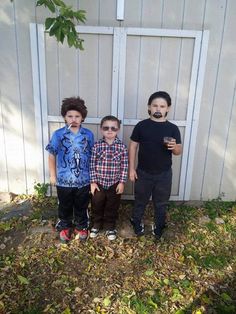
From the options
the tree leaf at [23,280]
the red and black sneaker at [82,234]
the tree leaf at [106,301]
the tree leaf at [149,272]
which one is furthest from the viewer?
the red and black sneaker at [82,234]

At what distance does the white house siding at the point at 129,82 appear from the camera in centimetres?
326

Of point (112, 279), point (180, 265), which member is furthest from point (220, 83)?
point (112, 279)

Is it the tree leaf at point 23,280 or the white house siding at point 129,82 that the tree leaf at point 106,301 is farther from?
the white house siding at point 129,82

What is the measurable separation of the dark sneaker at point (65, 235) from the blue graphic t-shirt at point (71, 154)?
21.5 inches

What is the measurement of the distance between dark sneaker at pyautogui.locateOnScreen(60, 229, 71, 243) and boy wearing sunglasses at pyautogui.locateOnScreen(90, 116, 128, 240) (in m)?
0.42

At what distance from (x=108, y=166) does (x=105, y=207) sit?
508 mm

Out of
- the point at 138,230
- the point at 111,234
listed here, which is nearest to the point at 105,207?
the point at 111,234

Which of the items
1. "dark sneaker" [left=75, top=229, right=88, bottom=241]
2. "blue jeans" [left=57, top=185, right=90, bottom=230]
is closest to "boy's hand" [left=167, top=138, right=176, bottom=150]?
"blue jeans" [left=57, top=185, right=90, bottom=230]

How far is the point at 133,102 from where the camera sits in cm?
357

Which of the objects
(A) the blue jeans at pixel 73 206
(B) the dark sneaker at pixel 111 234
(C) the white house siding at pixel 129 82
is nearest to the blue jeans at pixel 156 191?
(B) the dark sneaker at pixel 111 234

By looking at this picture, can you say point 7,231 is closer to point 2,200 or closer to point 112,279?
point 2,200

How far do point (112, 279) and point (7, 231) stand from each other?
137 centimetres

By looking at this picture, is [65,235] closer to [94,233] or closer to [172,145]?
[94,233]

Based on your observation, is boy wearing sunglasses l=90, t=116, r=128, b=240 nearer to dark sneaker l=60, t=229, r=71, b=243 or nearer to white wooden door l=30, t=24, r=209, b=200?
dark sneaker l=60, t=229, r=71, b=243
